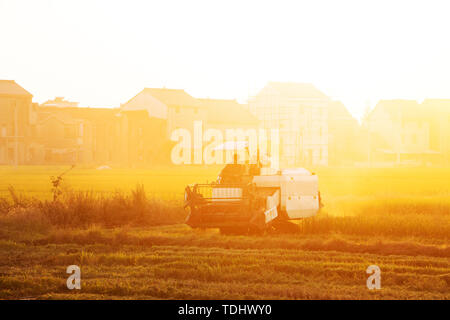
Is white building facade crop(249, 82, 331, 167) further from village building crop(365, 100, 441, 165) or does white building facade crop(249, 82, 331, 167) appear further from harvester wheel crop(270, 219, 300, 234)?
harvester wheel crop(270, 219, 300, 234)

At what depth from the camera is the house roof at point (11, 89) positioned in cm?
7656

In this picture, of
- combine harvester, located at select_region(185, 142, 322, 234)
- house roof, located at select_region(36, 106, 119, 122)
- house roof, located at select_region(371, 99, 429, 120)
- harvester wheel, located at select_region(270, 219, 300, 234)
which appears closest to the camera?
combine harvester, located at select_region(185, 142, 322, 234)

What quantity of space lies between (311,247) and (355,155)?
3125 inches

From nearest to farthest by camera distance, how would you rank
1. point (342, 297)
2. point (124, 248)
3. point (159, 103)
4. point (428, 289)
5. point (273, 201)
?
point (342, 297), point (428, 289), point (124, 248), point (273, 201), point (159, 103)

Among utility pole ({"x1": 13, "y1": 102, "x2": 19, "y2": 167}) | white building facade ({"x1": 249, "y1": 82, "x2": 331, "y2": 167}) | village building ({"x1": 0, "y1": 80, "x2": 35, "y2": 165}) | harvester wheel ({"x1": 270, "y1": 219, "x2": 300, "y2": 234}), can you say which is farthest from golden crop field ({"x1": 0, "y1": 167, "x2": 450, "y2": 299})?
village building ({"x1": 0, "y1": 80, "x2": 35, "y2": 165})

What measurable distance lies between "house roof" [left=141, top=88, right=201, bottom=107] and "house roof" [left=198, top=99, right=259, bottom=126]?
7.50 ft

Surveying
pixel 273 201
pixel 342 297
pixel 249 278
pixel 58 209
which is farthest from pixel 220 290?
pixel 58 209

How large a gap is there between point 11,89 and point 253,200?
219 feet

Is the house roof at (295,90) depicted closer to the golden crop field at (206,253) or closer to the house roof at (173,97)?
the house roof at (173,97)

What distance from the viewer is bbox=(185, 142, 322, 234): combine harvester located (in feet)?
52.3

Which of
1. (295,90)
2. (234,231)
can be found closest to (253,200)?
(234,231)

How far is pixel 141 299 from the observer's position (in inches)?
385

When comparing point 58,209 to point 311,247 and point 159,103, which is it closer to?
point 311,247

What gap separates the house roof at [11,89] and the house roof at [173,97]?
14.4m
